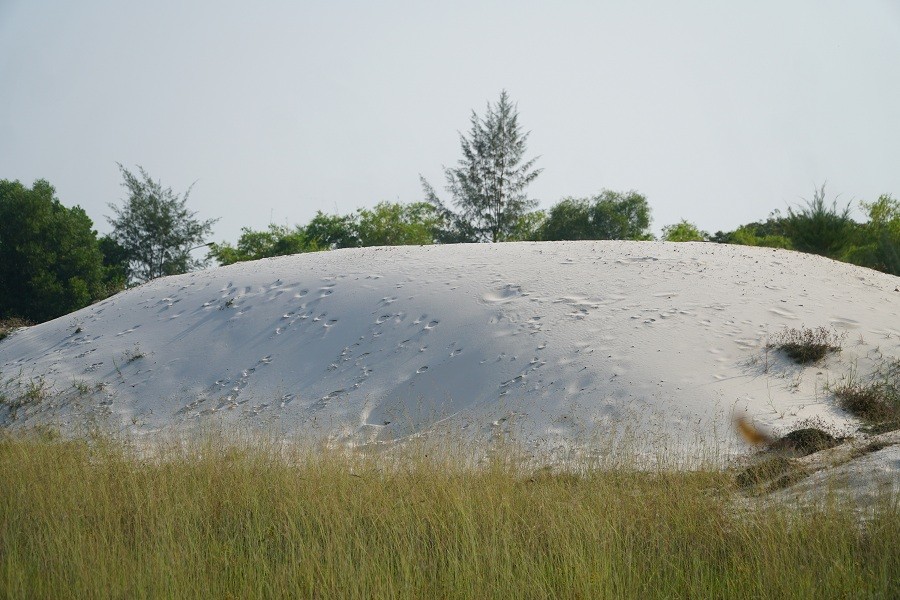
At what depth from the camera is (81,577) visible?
208 inches

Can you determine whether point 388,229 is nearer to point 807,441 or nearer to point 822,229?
point 822,229

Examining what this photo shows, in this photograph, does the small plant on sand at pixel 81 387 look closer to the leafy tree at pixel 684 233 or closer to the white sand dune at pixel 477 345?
the white sand dune at pixel 477 345

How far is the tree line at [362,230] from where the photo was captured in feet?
92.2

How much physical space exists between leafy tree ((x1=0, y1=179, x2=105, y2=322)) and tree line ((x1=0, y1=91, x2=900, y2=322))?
0.04m

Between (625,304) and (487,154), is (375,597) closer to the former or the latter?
(625,304)

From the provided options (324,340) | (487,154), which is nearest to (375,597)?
(324,340)

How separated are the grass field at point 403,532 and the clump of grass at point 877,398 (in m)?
4.01

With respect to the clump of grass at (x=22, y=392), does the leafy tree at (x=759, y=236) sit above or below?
above

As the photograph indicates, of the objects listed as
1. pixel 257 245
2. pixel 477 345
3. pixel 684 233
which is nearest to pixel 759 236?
pixel 684 233

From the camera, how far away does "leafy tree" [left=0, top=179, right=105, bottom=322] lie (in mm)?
32719

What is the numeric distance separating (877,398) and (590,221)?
32.4 m

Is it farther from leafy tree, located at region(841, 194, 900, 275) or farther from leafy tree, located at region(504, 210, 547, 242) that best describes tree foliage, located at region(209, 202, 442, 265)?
leafy tree, located at region(841, 194, 900, 275)

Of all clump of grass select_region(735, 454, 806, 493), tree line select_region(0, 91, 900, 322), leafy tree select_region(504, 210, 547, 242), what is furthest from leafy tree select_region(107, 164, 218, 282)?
clump of grass select_region(735, 454, 806, 493)

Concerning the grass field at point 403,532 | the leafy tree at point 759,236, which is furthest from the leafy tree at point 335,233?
the grass field at point 403,532
